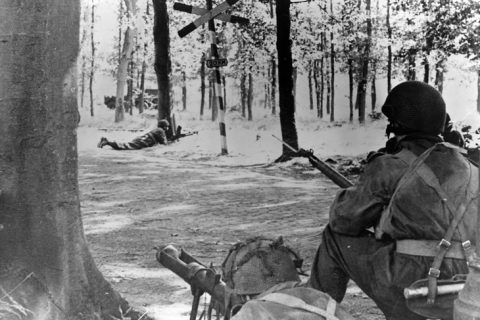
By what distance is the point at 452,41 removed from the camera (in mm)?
6617

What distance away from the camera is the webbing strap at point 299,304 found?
183 cm

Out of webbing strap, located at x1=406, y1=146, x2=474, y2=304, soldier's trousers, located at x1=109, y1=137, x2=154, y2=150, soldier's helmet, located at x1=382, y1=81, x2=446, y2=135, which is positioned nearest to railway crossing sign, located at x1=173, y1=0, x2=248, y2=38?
soldier's trousers, located at x1=109, y1=137, x2=154, y2=150

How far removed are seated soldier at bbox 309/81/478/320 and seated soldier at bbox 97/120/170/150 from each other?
5.42 m

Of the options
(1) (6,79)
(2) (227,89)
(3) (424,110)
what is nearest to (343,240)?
(3) (424,110)

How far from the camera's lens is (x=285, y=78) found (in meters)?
8.70

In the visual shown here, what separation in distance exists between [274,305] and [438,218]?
2.65 feet

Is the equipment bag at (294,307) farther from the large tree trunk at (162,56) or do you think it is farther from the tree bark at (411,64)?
the large tree trunk at (162,56)

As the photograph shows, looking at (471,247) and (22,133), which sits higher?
(22,133)

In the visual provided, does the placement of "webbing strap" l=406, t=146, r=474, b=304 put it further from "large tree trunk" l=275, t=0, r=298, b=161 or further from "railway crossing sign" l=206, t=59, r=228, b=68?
"railway crossing sign" l=206, t=59, r=228, b=68

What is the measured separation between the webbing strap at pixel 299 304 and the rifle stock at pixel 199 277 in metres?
0.68

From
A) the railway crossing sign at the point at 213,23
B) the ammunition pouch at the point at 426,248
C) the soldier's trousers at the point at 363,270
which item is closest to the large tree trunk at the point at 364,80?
the railway crossing sign at the point at 213,23

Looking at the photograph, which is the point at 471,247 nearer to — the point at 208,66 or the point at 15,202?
the point at 15,202

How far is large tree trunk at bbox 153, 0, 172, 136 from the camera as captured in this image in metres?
8.53

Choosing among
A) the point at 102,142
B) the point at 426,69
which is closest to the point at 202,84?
the point at 102,142
